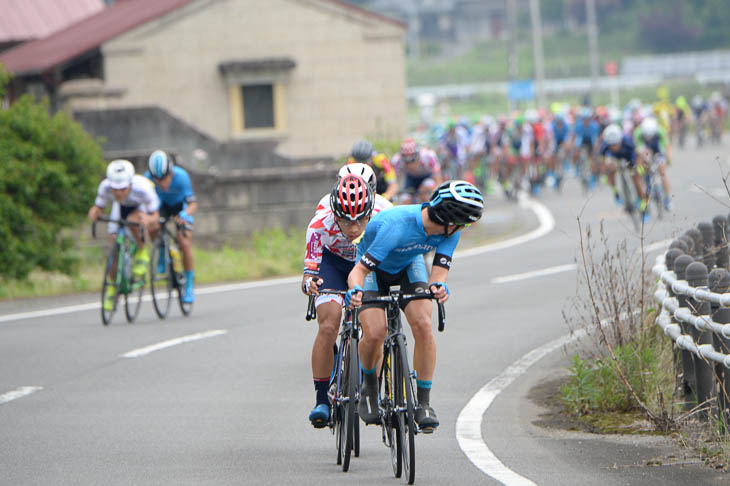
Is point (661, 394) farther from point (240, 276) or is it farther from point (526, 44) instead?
point (526, 44)

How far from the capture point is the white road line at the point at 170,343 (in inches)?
461

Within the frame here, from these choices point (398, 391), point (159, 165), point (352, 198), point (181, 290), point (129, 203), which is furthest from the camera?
point (181, 290)

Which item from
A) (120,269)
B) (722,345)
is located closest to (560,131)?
(120,269)

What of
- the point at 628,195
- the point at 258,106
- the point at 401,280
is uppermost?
the point at 258,106

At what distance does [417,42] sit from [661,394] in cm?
10846

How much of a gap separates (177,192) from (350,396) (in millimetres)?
7854

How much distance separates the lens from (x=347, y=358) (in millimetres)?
7145

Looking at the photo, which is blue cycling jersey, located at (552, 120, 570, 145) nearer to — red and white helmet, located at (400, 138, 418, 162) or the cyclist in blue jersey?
the cyclist in blue jersey

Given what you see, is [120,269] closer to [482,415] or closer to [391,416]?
[482,415]

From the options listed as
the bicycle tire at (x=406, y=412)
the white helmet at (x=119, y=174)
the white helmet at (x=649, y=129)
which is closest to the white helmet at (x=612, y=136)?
the white helmet at (x=649, y=129)

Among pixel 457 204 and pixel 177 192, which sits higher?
pixel 177 192

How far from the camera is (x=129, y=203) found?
1374 cm

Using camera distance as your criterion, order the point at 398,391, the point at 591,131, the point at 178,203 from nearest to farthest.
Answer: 1. the point at 398,391
2. the point at 178,203
3. the point at 591,131

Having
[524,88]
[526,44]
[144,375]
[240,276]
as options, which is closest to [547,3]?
[526,44]
